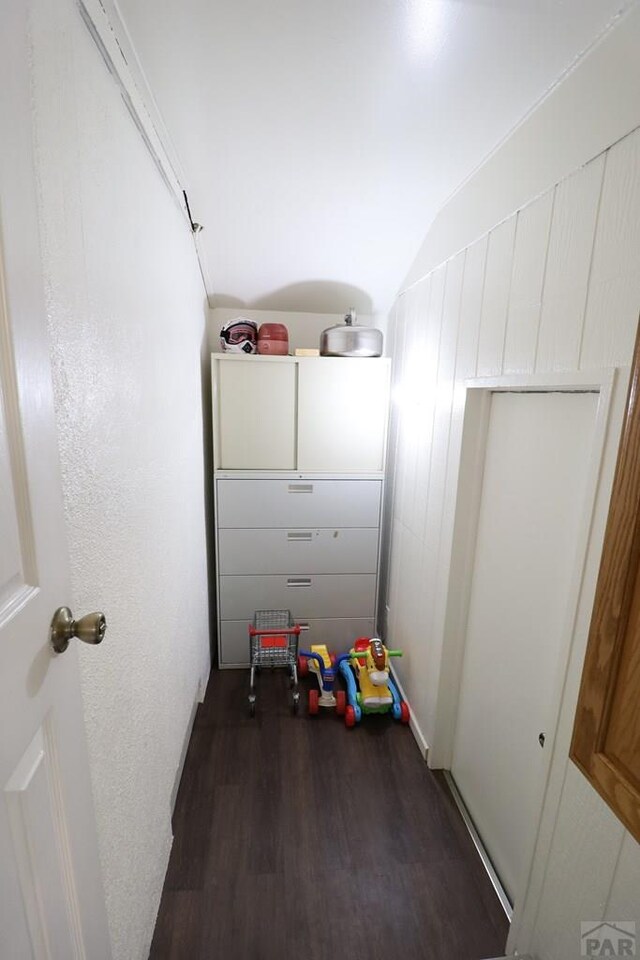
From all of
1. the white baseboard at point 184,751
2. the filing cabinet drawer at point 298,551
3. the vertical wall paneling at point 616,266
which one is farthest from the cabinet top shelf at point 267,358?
the white baseboard at point 184,751

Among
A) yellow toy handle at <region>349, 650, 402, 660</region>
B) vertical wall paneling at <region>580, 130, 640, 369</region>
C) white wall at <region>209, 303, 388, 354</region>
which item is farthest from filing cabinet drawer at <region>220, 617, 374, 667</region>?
vertical wall paneling at <region>580, 130, 640, 369</region>

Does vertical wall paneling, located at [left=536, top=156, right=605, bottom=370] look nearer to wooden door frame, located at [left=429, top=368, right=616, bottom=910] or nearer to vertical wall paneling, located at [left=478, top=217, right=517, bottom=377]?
wooden door frame, located at [left=429, top=368, right=616, bottom=910]

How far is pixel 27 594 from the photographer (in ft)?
1.65

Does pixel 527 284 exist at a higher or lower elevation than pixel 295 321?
lower

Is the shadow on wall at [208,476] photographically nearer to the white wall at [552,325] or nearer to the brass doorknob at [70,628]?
the white wall at [552,325]

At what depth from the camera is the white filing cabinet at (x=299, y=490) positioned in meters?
2.07

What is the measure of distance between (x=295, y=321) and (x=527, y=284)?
1553 millimetres

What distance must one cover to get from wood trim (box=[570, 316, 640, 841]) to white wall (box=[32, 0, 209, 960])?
3.08ft

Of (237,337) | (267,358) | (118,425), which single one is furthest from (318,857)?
(237,337)

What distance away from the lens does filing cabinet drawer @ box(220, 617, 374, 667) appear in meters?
2.27

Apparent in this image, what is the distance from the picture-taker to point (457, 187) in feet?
4.80

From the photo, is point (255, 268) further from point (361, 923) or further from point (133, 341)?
point (361, 923)

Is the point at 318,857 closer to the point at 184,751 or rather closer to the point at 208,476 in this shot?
the point at 184,751

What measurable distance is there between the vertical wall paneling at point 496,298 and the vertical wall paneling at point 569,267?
18 centimetres
